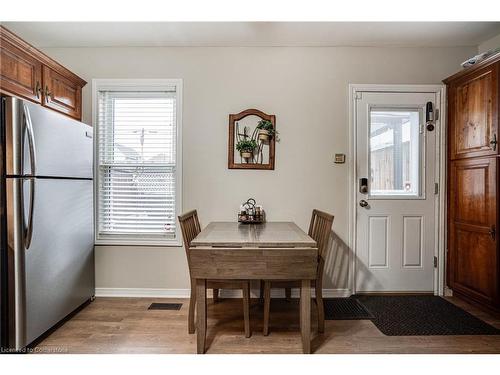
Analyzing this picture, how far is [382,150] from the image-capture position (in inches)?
116

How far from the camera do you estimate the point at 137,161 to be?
2.93 metres

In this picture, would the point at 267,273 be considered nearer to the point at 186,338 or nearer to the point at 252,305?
the point at 186,338

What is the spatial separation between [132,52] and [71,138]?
1.11 meters

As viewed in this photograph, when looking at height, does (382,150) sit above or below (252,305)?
above

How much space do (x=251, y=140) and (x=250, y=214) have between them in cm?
71

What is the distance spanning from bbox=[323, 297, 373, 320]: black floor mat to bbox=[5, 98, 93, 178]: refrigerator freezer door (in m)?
2.39

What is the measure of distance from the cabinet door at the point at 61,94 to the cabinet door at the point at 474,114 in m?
3.48

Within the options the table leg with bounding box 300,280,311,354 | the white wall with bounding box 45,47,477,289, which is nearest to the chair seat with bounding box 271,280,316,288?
the table leg with bounding box 300,280,311,354

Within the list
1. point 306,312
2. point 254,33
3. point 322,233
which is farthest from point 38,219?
point 254,33

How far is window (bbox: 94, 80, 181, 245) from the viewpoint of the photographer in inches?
115

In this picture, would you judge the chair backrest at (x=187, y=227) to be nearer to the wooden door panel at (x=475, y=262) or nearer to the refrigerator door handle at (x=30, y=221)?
the refrigerator door handle at (x=30, y=221)

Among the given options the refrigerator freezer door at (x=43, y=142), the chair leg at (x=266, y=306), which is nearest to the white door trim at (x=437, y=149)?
the chair leg at (x=266, y=306)
